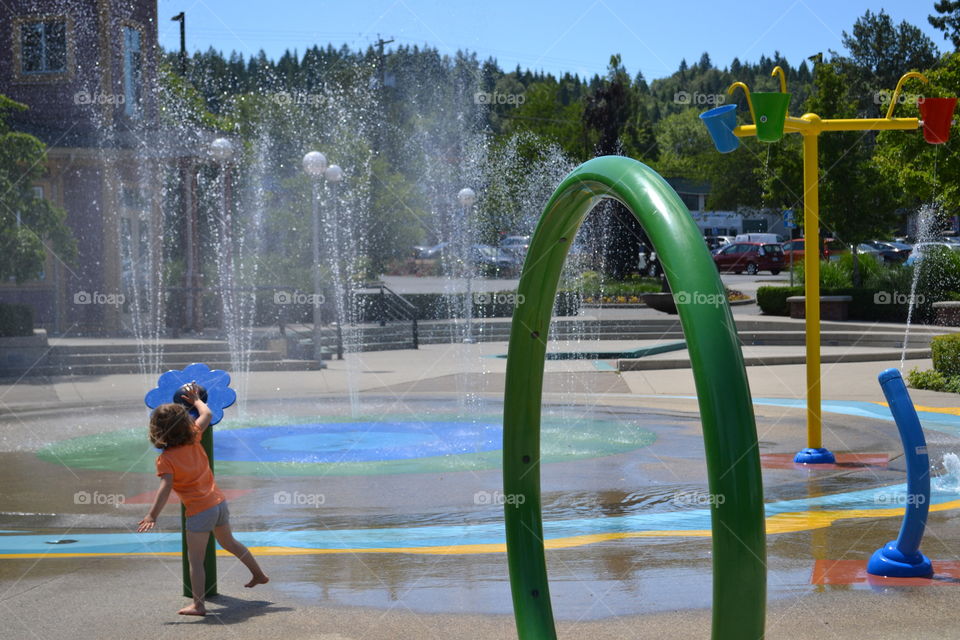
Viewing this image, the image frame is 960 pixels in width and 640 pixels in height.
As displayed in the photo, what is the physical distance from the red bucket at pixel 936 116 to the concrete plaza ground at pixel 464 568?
292 cm

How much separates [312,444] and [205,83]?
2203 inches

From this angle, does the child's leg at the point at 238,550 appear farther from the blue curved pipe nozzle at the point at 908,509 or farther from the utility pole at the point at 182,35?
the utility pole at the point at 182,35

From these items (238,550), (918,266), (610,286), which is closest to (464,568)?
(238,550)

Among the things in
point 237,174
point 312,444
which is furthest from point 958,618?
point 237,174

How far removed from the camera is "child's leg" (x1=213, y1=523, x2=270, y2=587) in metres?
5.39

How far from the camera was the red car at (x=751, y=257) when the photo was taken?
4691cm

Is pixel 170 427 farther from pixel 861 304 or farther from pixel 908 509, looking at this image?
pixel 861 304

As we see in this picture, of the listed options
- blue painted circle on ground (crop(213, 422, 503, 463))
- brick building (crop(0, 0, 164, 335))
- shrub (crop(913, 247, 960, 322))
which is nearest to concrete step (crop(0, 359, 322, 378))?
brick building (crop(0, 0, 164, 335))

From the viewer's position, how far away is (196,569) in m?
5.23

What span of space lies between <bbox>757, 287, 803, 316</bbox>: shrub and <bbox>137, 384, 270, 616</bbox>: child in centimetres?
2468

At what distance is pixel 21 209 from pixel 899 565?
19345 mm

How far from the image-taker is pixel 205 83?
63.4 m

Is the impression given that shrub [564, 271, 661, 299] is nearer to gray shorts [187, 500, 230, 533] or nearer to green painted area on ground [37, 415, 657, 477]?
green painted area on ground [37, 415, 657, 477]

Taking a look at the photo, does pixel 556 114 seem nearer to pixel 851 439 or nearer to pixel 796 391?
pixel 796 391
